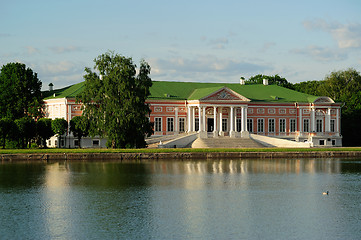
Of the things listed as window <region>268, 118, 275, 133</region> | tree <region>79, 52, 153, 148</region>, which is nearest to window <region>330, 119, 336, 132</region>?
window <region>268, 118, 275, 133</region>

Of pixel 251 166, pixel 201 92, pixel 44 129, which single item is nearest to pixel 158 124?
pixel 201 92

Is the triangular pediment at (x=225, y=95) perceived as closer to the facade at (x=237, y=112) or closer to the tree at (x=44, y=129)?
the facade at (x=237, y=112)

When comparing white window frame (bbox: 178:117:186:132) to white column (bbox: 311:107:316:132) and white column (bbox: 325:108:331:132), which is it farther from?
white column (bbox: 325:108:331:132)

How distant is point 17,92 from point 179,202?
45.6 meters

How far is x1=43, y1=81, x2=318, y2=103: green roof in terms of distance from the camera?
71.9 m

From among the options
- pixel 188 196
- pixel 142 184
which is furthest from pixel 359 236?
pixel 142 184

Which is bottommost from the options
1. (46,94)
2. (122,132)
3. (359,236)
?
(359,236)

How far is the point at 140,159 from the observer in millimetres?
51906

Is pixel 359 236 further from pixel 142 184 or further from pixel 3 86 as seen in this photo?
pixel 3 86

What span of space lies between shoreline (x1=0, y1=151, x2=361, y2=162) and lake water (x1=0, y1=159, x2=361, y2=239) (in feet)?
21.8

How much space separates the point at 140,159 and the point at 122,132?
3765mm

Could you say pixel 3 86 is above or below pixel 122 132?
above

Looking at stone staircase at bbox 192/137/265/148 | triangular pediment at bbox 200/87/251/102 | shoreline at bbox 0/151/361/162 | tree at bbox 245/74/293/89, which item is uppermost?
tree at bbox 245/74/293/89

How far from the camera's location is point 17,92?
226ft
